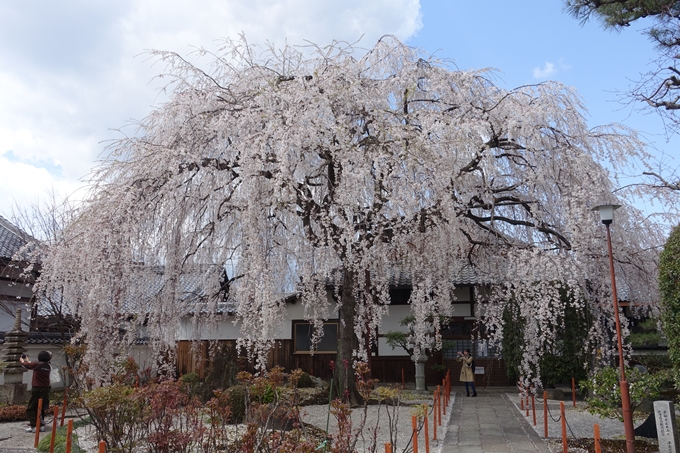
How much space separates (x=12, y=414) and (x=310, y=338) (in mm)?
8721

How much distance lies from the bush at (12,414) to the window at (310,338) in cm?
817

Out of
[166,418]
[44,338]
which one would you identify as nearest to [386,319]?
[44,338]

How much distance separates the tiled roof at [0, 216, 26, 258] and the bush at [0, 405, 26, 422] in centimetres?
551

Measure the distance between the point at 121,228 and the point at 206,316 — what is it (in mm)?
5313

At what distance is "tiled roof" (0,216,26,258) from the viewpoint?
1516cm

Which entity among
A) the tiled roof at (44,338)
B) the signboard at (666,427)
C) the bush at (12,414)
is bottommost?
the bush at (12,414)

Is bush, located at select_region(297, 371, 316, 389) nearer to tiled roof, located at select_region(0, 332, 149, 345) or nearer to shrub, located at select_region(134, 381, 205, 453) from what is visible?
tiled roof, located at select_region(0, 332, 149, 345)

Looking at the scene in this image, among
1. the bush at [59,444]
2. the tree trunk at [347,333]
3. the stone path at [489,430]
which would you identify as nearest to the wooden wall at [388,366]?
the stone path at [489,430]

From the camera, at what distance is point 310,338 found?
1722cm

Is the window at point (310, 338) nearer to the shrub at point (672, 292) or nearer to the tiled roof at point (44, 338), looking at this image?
the tiled roof at point (44, 338)

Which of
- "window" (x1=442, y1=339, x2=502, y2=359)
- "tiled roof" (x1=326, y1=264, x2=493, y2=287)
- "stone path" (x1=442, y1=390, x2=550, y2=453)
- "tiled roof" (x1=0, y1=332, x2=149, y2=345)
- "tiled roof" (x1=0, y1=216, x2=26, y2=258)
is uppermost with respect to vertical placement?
"tiled roof" (x1=0, y1=216, x2=26, y2=258)

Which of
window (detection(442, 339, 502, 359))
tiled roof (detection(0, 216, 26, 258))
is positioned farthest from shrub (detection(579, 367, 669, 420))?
tiled roof (detection(0, 216, 26, 258))

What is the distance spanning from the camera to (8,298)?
47.7 feet

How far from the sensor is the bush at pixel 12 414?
10.5 meters
